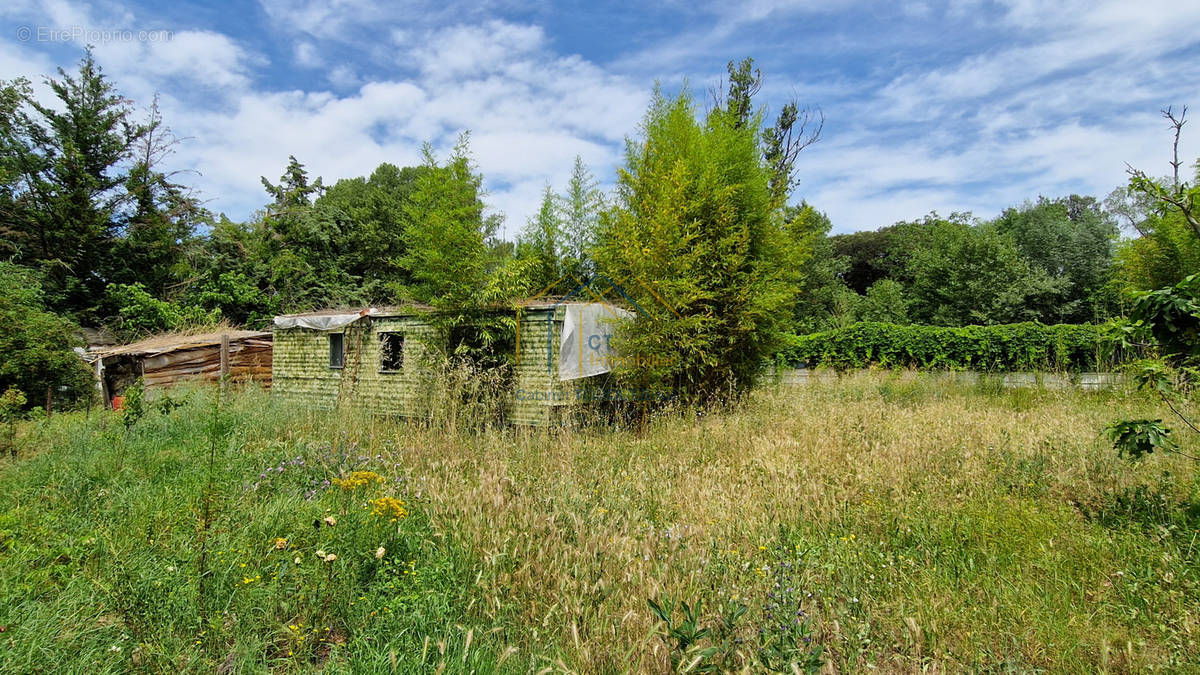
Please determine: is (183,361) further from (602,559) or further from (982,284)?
(982,284)

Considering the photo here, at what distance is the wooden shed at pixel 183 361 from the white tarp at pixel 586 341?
341 inches

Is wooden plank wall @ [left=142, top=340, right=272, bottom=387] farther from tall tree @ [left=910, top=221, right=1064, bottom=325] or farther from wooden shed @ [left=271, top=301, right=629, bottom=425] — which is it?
tall tree @ [left=910, top=221, right=1064, bottom=325]

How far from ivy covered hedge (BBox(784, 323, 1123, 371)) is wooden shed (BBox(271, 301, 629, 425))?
9.83 metres

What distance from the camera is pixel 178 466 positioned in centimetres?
409

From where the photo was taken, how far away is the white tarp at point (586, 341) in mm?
8055

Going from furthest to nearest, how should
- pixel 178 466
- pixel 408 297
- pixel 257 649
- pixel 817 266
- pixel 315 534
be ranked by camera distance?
pixel 817 266 < pixel 408 297 < pixel 178 466 < pixel 315 534 < pixel 257 649

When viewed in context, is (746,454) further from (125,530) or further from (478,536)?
(125,530)

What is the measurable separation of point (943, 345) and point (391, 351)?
1514 centimetres

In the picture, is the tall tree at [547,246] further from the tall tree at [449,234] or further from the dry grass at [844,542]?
the dry grass at [844,542]

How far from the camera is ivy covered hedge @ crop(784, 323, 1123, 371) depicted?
14.2 m

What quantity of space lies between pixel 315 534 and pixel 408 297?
7114 mm

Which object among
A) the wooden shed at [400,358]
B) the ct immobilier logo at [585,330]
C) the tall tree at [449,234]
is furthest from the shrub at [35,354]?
the ct immobilier logo at [585,330]

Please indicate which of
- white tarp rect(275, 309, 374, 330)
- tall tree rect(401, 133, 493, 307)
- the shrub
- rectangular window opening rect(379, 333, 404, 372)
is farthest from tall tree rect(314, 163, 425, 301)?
tall tree rect(401, 133, 493, 307)

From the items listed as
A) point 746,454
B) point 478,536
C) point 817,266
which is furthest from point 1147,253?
point 817,266
